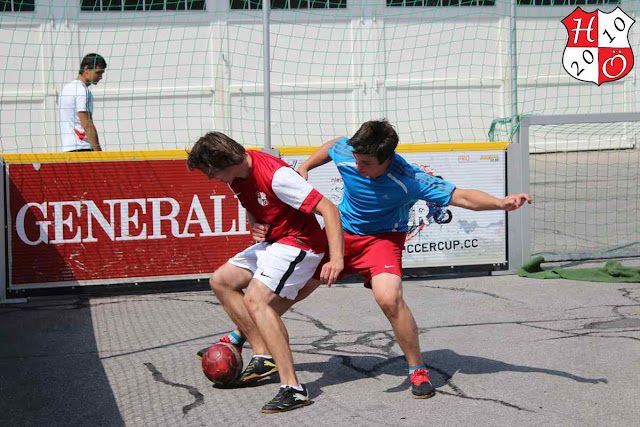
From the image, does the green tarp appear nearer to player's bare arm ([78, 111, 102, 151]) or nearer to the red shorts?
the red shorts

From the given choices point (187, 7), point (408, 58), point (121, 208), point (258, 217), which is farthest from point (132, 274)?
point (408, 58)

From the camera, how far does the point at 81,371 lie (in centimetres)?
564

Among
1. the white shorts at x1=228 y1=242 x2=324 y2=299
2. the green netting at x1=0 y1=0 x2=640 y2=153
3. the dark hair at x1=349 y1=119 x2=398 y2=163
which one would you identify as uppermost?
the green netting at x1=0 y1=0 x2=640 y2=153

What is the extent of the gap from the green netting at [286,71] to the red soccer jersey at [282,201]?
900 centimetres

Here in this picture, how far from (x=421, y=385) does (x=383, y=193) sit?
3.64 feet

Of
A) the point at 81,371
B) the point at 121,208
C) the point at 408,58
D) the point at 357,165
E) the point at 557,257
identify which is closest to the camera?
the point at 357,165

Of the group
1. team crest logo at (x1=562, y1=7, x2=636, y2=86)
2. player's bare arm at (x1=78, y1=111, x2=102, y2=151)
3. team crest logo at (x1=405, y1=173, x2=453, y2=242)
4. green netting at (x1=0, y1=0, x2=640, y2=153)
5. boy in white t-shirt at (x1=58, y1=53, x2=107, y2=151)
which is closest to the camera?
team crest logo at (x1=405, y1=173, x2=453, y2=242)

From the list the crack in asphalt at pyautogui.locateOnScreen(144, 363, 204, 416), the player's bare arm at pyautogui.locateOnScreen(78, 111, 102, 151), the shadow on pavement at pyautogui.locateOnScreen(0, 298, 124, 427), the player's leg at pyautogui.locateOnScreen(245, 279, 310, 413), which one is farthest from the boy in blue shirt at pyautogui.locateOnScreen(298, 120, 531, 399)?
the player's bare arm at pyautogui.locateOnScreen(78, 111, 102, 151)

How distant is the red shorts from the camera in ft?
17.3

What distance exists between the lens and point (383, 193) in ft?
17.6

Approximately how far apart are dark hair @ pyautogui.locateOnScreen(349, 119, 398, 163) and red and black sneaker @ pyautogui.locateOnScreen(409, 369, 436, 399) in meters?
1.19

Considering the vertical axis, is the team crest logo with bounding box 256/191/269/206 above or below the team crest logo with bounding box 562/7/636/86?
below

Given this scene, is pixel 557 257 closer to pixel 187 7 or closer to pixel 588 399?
pixel 588 399

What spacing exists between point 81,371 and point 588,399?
115 inches
